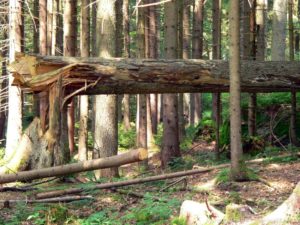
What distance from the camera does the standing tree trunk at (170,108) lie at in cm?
1238

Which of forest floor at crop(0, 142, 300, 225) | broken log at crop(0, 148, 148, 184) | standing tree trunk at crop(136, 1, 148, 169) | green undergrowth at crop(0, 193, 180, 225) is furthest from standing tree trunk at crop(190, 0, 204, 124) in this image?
broken log at crop(0, 148, 148, 184)

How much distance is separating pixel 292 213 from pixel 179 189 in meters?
3.72

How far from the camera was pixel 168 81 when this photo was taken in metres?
10.0

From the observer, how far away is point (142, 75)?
32.1 ft

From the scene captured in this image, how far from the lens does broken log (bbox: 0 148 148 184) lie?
6657 mm

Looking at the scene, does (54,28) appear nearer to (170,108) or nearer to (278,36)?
(170,108)

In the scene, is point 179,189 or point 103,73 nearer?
point 179,189

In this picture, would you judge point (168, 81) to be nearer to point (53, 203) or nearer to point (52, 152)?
point (52, 152)

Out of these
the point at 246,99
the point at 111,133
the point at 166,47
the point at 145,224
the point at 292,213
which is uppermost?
the point at 166,47

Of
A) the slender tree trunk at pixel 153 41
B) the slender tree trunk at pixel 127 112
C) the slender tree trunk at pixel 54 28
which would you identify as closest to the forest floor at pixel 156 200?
the slender tree trunk at pixel 153 41

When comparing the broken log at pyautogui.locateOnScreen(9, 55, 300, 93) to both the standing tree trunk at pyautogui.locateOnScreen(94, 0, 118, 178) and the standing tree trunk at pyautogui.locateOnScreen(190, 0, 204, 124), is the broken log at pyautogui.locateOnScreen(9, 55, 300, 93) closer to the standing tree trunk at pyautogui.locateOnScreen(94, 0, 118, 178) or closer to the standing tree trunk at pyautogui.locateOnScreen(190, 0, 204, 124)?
the standing tree trunk at pyautogui.locateOnScreen(94, 0, 118, 178)

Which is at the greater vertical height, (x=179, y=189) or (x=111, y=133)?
(x=111, y=133)

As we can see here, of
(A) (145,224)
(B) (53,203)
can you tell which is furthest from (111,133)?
(A) (145,224)

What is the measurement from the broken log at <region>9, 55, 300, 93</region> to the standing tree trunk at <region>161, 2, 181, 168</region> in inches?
93.4
